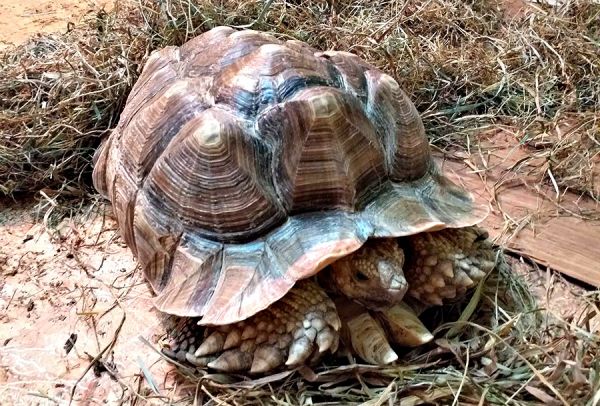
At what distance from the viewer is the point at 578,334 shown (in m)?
2.01

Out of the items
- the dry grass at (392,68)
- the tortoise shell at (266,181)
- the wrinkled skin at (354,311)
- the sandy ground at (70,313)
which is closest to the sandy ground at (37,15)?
the dry grass at (392,68)

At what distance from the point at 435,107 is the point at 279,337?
1.67 metres

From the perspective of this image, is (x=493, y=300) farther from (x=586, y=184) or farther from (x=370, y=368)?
(x=586, y=184)

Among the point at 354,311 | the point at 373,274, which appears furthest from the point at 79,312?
the point at 373,274

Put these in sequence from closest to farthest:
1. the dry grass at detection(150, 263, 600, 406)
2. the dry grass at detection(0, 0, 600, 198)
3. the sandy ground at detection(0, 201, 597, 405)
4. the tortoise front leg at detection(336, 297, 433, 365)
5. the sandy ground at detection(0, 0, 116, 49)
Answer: the dry grass at detection(150, 263, 600, 406) < the tortoise front leg at detection(336, 297, 433, 365) < the sandy ground at detection(0, 201, 597, 405) < the dry grass at detection(0, 0, 600, 198) < the sandy ground at detection(0, 0, 116, 49)

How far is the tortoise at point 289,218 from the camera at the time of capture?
1.98 meters

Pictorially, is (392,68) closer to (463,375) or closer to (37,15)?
(463,375)

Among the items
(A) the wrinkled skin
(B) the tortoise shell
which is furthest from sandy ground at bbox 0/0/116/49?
(A) the wrinkled skin

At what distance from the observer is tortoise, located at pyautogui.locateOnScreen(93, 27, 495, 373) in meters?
1.98

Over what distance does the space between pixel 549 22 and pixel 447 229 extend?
6.90 feet

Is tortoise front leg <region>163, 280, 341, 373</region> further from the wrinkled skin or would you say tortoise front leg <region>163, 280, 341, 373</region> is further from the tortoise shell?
the tortoise shell

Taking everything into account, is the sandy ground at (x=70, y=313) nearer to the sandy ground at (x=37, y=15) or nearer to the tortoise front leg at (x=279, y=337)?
the tortoise front leg at (x=279, y=337)

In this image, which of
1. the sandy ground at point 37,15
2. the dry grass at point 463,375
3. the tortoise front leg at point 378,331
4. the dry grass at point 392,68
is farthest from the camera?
the sandy ground at point 37,15

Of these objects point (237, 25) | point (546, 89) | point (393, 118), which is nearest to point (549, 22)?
point (546, 89)
